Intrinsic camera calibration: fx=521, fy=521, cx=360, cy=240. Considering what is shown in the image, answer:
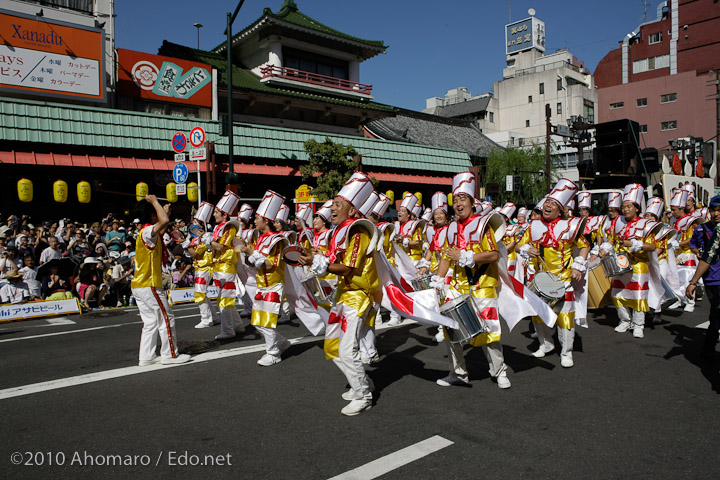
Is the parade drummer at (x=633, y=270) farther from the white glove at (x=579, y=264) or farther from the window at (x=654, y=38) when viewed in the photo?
the window at (x=654, y=38)

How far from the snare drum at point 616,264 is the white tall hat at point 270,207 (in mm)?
4979

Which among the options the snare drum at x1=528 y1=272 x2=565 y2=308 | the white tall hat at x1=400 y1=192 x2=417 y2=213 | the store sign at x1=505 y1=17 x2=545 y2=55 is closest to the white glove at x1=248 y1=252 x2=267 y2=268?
the snare drum at x1=528 y1=272 x2=565 y2=308

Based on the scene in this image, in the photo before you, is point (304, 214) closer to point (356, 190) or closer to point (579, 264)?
point (356, 190)

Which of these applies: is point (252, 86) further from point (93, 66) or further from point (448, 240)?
point (448, 240)

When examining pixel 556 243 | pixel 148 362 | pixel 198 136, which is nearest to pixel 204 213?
pixel 148 362

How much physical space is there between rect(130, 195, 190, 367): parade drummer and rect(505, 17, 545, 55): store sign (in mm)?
72013

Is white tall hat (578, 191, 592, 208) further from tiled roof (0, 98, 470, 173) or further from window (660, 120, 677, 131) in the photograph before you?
window (660, 120, 677, 131)

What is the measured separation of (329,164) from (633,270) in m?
16.2

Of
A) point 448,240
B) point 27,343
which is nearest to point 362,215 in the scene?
point 448,240

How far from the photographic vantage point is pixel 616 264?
25.4 ft

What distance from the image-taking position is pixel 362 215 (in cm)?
551

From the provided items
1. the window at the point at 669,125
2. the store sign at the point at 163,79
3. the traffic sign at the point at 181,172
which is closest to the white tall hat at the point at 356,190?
the traffic sign at the point at 181,172

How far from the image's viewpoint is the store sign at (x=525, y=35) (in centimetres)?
6988

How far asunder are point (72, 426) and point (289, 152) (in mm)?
20473
